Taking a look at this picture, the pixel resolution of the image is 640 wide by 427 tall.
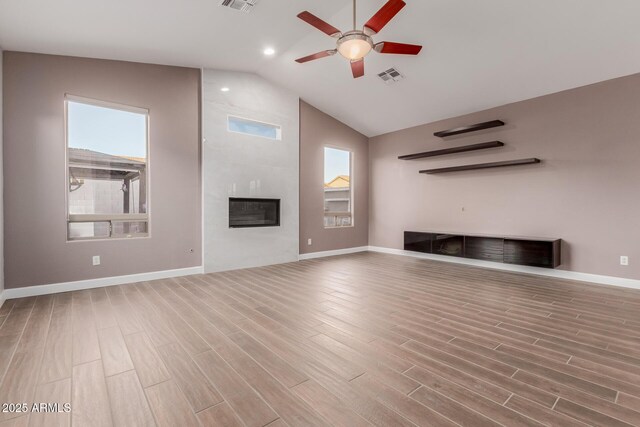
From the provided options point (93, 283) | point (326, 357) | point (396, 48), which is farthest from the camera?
point (93, 283)

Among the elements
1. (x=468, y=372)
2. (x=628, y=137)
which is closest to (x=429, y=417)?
(x=468, y=372)

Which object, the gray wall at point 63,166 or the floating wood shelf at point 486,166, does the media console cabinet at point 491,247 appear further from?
the gray wall at point 63,166

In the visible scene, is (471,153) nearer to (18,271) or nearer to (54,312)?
(54,312)

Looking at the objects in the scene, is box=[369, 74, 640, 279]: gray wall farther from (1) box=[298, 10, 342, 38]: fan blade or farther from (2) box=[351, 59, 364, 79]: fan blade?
(1) box=[298, 10, 342, 38]: fan blade

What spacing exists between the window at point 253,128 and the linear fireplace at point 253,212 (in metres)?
1.30

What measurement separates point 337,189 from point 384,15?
15.4 ft

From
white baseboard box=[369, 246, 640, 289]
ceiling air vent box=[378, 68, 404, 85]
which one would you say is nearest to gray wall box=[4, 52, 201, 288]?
ceiling air vent box=[378, 68, 404, 85]

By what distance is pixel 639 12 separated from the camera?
314cm

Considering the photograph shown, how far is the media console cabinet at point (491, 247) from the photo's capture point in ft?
14.7

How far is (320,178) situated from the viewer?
22.0ft

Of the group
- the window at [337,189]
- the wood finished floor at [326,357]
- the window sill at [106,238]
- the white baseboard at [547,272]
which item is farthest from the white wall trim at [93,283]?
the white baseboard at [547,272]

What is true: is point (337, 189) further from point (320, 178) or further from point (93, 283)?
point (93, 283)

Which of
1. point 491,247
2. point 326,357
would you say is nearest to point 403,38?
point 491,247

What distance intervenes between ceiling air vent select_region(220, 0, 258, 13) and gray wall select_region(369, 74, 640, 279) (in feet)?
14.4
